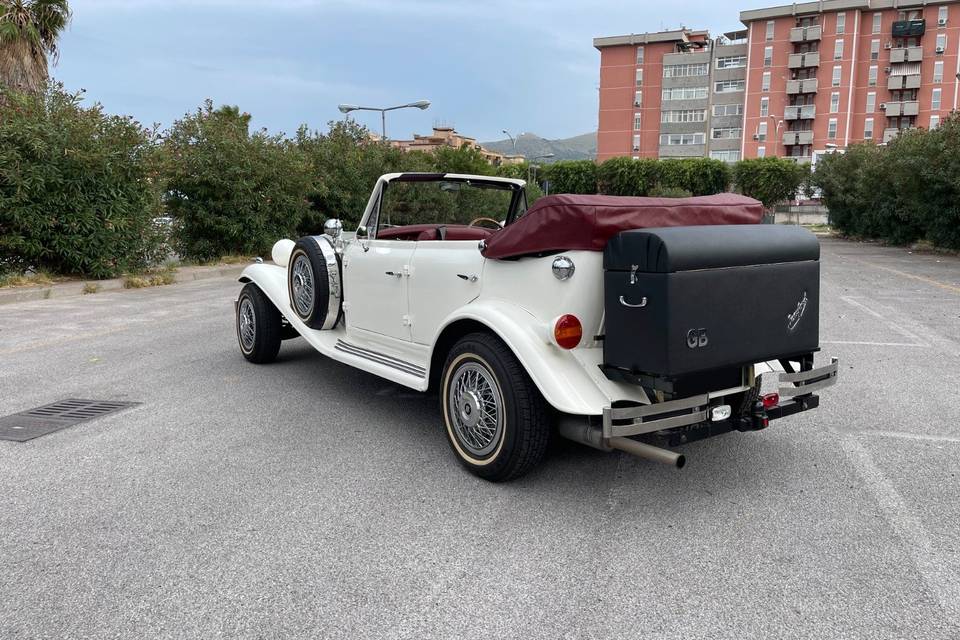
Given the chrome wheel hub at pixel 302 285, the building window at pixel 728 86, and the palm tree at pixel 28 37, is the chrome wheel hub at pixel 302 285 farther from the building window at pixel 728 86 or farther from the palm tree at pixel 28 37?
the building window at pixel 728 86

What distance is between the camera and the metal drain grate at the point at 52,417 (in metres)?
4.64

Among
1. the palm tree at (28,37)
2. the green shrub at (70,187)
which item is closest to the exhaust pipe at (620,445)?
the green shrub at (70,187)

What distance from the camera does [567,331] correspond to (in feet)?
11.6

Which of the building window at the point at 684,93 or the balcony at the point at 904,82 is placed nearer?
the balcony at the point at 904,82

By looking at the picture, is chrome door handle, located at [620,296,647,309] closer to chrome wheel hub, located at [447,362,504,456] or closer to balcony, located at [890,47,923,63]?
chrome wheel hub, located at [447,362,504,456]

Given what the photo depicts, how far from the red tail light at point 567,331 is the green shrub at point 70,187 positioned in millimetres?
10535

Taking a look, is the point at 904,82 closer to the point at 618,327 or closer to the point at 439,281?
the point at 439,281

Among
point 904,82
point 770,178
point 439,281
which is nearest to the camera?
point 439,281

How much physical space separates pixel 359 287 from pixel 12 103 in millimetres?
9735

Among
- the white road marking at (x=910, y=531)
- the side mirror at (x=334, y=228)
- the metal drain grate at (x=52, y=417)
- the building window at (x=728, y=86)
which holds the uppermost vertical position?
the building window at (x=728, y=86)

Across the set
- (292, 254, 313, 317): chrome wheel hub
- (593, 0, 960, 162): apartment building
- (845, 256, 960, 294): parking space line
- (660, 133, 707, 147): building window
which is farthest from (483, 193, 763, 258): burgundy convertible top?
(660, 133, 707, 147): building window

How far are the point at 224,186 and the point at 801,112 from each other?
3304 inches

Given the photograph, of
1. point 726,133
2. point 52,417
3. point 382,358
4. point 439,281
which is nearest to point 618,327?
point 439,281

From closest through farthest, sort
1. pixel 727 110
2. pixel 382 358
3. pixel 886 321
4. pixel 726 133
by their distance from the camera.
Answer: pixel 382 358, pixel 886 321, pixel 727 110, pixel 726 133
